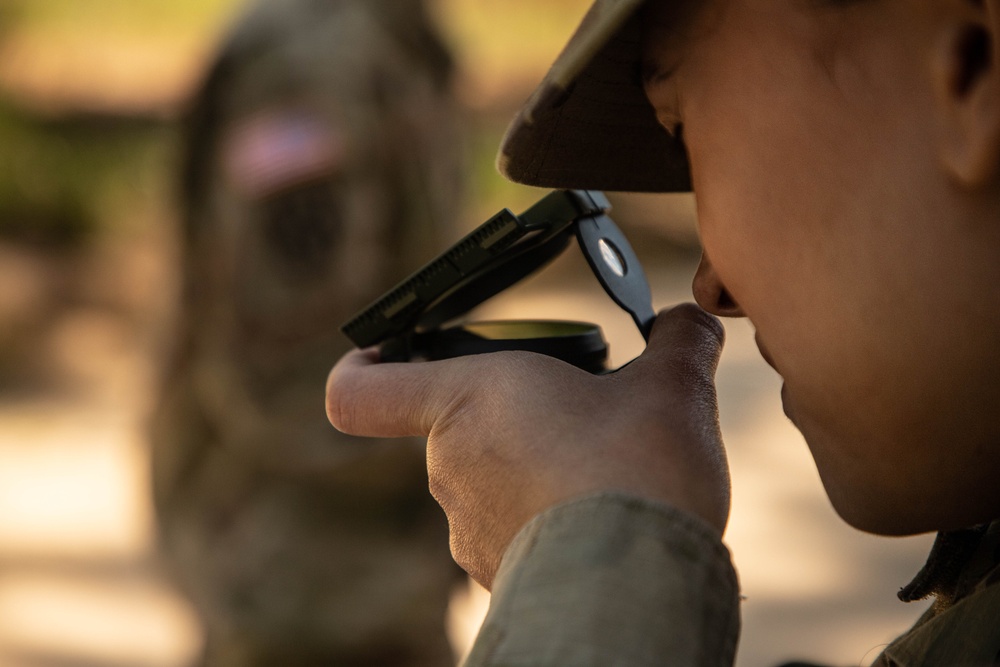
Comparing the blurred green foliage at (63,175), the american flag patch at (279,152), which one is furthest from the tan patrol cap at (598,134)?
the blurred green foliage at (63,175)

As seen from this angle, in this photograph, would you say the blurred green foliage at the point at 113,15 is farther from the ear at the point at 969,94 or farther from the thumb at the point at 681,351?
the ear at the point at 969,94

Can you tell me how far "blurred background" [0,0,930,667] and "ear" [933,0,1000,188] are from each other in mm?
922

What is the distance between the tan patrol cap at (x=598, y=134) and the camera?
591 millimetres

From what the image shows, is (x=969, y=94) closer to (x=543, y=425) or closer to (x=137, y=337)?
(x=543, y=425)

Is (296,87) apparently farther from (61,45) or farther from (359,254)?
(61,45)

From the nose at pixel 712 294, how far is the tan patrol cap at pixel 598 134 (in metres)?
0.12

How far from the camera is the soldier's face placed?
18.0 inches

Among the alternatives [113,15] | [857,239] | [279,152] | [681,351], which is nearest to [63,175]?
[113,15]

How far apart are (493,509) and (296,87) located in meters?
1.18

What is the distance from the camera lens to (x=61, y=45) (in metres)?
4.42

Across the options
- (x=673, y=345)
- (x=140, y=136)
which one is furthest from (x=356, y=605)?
(x=140, y=136)

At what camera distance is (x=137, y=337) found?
12.4ft

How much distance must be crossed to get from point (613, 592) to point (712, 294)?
213 millimetres

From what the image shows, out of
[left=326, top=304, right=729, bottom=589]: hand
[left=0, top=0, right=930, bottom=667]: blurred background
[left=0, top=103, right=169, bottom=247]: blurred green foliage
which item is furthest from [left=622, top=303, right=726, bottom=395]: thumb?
[left=0, top=103, right=169, bottom=247]: blurred green foliage
